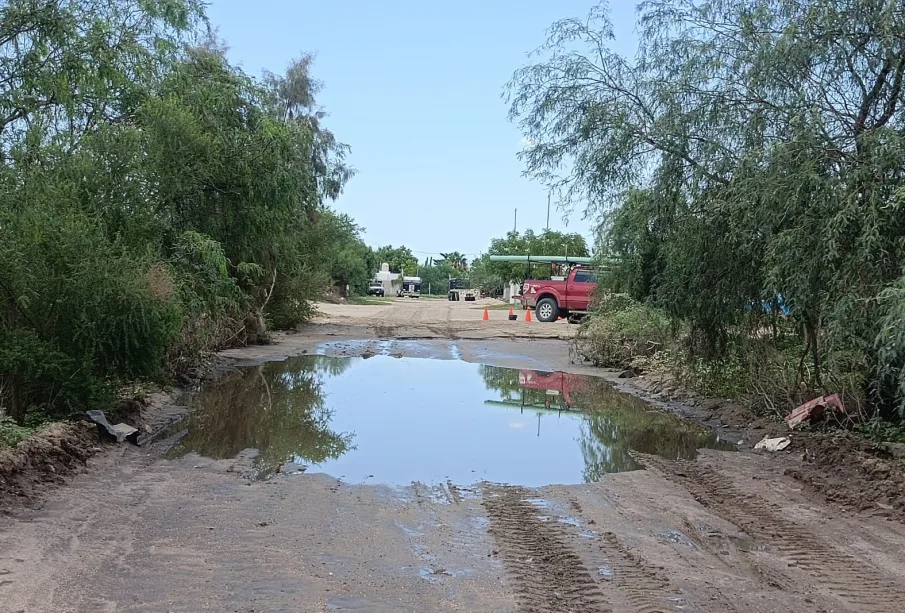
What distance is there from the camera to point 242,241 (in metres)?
14.9

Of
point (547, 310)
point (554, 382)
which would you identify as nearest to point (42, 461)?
point (554, 382)

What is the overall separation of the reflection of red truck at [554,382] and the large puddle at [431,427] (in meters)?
0.04

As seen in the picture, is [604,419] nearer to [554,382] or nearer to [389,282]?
[554,382]

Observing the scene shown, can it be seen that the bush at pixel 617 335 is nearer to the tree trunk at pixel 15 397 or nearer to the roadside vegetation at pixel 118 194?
the roadside vegetation at pixel 118 194

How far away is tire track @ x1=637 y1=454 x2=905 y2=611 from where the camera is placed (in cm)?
530

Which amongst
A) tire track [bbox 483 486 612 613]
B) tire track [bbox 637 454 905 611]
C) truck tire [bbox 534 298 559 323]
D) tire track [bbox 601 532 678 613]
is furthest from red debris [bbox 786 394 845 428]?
truck tire [bbox 534 298 559 323]

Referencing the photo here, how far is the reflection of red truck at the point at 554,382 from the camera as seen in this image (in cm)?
1673

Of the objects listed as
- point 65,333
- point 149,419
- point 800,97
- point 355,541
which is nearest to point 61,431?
point 65,333

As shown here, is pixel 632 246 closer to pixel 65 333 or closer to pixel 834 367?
pixel 834 367

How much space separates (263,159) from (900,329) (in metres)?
10.6

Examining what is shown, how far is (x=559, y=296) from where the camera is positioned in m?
34.8

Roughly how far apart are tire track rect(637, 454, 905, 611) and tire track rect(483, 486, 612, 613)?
5.45 ft

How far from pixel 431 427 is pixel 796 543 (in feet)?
20.6

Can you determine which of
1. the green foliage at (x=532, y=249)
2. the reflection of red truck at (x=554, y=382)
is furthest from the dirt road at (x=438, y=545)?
the green foliage at (x=532, y=249)
